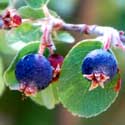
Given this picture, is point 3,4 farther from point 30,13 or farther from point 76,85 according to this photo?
point 76,85

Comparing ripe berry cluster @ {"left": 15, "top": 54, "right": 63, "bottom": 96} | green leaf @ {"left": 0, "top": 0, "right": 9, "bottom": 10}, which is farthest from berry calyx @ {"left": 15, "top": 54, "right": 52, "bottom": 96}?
green leaf @ {"left": 0, "top": 0, "right": 9, "bottom": 10}

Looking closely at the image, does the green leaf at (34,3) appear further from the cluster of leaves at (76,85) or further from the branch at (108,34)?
the branch at (108,34)

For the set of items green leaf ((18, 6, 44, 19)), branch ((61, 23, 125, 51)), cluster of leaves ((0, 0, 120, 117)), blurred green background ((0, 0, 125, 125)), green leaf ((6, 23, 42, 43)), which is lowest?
blurred green background ((0, 0, 125, 125))

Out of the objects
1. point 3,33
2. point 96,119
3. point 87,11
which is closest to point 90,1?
point 87,11

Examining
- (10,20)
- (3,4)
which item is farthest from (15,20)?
(3,4)

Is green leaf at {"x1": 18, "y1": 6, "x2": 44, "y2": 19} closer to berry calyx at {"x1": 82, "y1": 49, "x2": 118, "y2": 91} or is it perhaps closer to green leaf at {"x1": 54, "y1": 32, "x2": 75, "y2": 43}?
green leaf at {"x1": 54, "y1": 32, "x2": 75, "y2": 43}

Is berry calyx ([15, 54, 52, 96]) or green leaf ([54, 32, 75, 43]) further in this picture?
green leaf ([54, 32, 75, 43])
